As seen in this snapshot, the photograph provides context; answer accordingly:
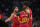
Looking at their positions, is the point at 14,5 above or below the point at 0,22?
above

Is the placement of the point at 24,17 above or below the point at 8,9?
below

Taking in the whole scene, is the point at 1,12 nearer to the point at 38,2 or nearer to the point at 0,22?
the point at 0,22

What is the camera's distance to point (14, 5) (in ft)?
9.30

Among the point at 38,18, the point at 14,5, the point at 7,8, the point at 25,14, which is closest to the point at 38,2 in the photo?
the point at 38,18

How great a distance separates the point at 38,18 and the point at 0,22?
1278 millimetres

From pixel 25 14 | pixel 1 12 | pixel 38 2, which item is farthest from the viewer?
pixel 38 2

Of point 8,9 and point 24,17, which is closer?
point 24,17

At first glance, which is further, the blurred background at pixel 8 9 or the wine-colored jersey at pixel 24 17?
the blurred background at pixel 8 9

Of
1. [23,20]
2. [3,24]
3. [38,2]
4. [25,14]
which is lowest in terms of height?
[3,24]

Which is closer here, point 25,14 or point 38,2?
point 25,14

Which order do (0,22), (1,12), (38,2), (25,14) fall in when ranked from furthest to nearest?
(38,2)
(1,12)
(0,22)
(25,14)

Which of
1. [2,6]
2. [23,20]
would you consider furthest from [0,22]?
[23,20]

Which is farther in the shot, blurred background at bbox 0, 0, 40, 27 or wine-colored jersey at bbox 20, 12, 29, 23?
blurred background at bbox 0, 0, 40, 27

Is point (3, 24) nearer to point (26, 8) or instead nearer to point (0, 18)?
point (0, 18)
